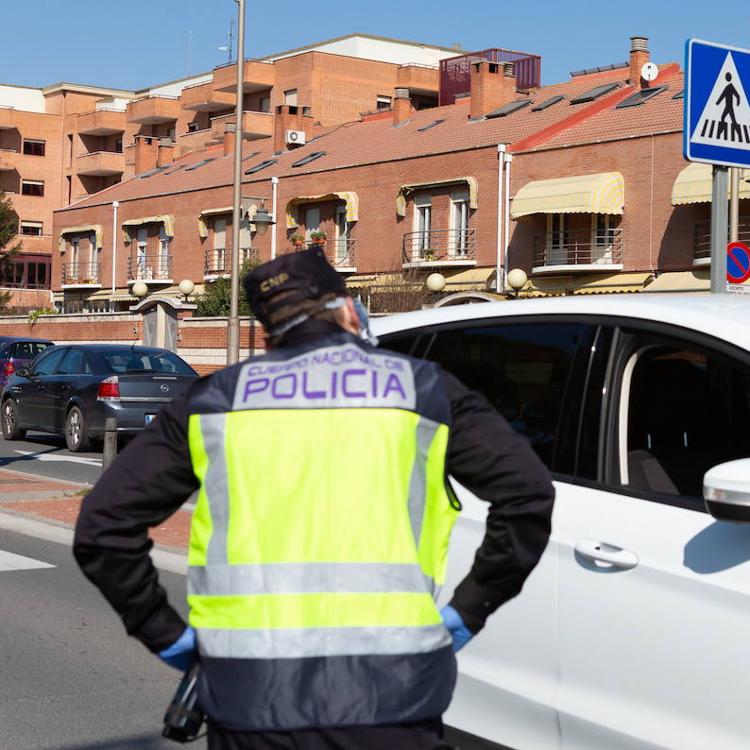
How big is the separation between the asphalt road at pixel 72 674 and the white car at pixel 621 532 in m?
2.05

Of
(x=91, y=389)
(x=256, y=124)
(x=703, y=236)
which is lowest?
(x=91, y=389)

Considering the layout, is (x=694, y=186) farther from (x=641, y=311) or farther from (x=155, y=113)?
(x=155, y=113)

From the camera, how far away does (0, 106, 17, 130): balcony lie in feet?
262

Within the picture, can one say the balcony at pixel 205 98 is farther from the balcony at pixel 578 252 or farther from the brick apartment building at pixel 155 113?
the balcony at pixel 578 252

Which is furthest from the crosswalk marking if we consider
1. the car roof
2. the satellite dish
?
the satellite dish

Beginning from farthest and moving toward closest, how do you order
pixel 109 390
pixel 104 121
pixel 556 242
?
pixel 104 121 → pixel 556 242 → pixel 109 390

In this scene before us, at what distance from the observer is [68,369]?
782 inches

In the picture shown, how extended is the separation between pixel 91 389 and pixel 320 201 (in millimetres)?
33325

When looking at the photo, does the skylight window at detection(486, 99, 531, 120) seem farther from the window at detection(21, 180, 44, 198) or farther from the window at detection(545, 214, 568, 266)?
the window at detection(21, 180, 44, 198)

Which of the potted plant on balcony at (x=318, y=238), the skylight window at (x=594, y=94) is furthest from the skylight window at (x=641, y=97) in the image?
the potted plant on balcony at (x=318, y=238)

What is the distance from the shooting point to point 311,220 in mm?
52375

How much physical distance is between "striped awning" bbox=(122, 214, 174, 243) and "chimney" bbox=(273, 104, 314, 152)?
5662mm

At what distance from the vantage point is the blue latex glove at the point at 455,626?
8.48ft

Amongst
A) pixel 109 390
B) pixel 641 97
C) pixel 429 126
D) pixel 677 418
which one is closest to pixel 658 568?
pixel 677 418
